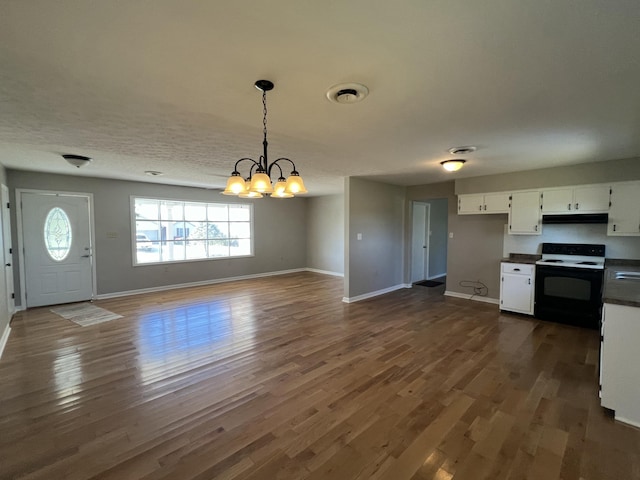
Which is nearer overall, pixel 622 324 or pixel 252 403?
pixel 622 324

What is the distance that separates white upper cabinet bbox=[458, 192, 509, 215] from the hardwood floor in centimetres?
200

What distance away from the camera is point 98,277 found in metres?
5.89

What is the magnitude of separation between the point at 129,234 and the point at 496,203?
7.56 meters

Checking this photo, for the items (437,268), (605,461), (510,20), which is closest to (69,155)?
(510,20)

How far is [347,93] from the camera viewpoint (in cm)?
204

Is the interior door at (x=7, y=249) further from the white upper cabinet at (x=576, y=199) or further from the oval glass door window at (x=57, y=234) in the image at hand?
the white upper cabinet at (x=576, y=199)

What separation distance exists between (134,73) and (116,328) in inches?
151

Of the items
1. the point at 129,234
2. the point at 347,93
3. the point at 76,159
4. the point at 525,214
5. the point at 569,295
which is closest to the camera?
the point at 347,93

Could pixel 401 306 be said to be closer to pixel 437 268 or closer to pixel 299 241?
pixel 437 268

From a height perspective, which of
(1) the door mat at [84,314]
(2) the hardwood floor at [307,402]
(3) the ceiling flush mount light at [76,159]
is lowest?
(2) the hardwood floor at [307,402]

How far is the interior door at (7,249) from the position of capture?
13.8 ft

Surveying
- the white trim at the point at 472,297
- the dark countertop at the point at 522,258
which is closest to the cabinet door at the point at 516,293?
the dark countertop at the point at 522,258

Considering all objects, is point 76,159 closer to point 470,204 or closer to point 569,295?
point 470,204

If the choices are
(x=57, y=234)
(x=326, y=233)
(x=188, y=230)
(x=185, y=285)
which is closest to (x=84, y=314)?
(x=57, y=234)
